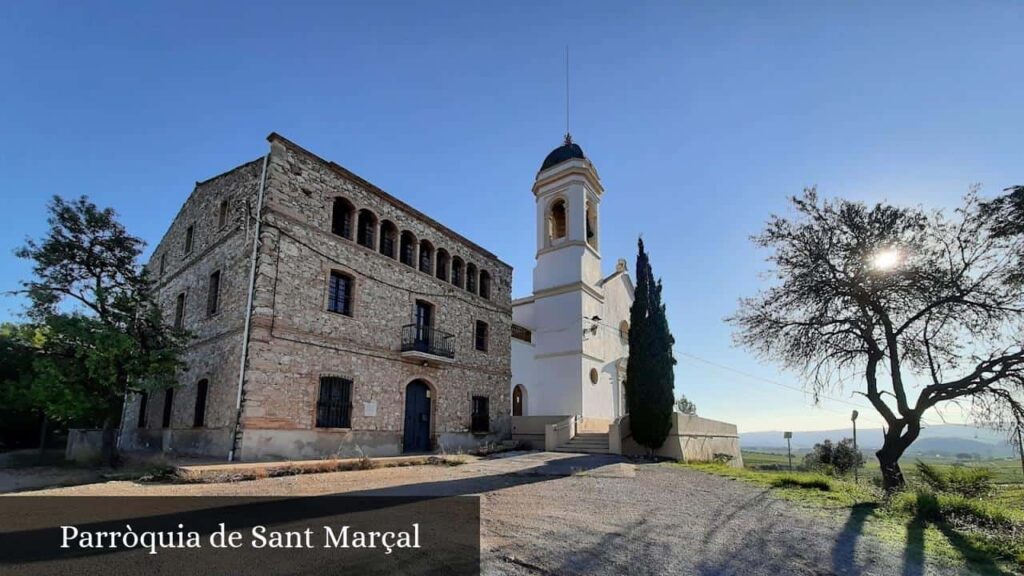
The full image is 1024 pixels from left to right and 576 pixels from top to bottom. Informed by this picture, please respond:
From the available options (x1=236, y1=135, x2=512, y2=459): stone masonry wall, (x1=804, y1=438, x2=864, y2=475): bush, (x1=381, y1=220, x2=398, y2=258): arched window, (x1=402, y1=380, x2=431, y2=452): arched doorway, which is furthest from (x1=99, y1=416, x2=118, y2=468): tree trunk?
(x1=804, y1=438, x2=864, y2=475): bush

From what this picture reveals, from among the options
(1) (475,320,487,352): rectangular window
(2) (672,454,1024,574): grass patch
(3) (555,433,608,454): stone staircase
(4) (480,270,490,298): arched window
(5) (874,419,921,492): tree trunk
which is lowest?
(3) (555,433,608,454): stone staircase

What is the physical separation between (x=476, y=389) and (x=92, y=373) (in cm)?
1067

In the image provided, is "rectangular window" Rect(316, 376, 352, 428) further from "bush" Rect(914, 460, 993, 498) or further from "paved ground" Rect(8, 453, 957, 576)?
"bush" Rect(914, 460, 993, 498)

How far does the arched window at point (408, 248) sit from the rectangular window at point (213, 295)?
519 cm

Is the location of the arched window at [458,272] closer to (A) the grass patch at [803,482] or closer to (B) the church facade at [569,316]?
(B) the church facade at [569,316]

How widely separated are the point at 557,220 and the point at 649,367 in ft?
30.3

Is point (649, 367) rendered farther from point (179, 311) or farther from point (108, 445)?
point (179, 311)

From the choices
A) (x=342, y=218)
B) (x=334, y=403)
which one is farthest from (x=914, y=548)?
(x=342, y=218)

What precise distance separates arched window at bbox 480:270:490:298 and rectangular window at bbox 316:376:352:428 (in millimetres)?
7371

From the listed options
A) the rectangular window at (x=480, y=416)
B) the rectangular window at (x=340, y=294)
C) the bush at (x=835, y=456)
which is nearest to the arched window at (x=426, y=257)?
the rectangular window at (x=340, y=294)

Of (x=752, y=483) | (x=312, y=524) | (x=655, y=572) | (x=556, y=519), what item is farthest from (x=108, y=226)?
(x=752, y=483)

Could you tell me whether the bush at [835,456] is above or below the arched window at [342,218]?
below

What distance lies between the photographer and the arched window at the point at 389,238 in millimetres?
15289

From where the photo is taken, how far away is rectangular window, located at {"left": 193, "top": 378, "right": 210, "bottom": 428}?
495 inches
